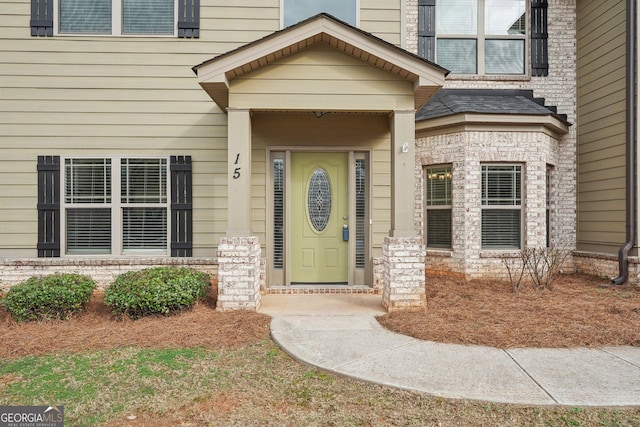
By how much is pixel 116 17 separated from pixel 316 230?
16.2 feet

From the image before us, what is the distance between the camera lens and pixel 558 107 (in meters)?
7.90

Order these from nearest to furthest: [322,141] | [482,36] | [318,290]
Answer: [318,290], [322,141], [482,36]

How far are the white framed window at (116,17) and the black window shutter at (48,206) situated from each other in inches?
89.3

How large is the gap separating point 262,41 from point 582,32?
690cm

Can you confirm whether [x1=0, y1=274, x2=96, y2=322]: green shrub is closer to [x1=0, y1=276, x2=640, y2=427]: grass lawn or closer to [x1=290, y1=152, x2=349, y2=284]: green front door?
[x1=0, y1=276, x2=640, y2=427]: grass lawn

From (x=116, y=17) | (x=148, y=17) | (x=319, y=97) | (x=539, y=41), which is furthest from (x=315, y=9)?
(x=539, y=41)

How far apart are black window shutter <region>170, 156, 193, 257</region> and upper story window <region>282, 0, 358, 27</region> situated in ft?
9.91

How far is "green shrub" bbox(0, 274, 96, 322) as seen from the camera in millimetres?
4699

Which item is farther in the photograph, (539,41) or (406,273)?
(539,41)

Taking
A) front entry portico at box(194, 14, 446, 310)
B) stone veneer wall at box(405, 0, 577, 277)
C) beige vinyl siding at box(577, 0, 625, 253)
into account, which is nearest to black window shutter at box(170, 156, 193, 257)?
front entry portico at box(194, 14, 446, 310)

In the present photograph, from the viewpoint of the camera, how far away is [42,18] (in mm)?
6367

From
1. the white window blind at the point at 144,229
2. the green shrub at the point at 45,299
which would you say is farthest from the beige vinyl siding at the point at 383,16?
the green shrub at the point at 45,299

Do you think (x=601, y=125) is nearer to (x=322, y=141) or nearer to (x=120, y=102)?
(x=322, y=141)

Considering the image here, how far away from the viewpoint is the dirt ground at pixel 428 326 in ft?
13.1
